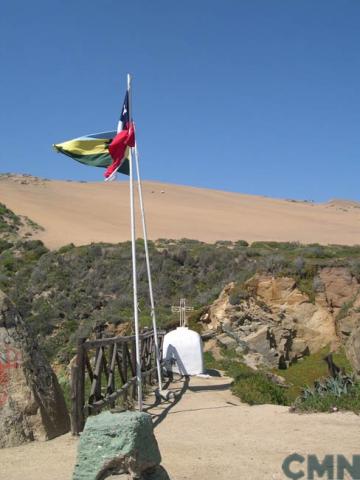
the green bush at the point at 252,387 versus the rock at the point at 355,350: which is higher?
the rock at the point at 355,350

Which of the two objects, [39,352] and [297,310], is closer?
[39,352]

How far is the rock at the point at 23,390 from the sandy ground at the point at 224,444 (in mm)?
217

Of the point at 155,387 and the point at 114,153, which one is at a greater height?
the point at 114,153

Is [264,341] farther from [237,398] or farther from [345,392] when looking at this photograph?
[345,392]

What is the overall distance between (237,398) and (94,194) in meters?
67.2

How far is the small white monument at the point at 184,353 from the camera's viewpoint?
13820mm

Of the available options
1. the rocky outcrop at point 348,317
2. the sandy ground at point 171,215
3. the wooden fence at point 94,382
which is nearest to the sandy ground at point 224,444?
the wooden fence at point 94,382

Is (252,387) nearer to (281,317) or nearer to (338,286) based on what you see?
(281,317)

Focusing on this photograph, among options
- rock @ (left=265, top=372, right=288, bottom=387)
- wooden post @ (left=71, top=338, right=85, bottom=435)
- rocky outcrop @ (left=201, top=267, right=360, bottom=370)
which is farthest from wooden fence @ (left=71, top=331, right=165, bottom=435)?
rocky outcrop @ (left=201, top=267, right=360, bottom=370)

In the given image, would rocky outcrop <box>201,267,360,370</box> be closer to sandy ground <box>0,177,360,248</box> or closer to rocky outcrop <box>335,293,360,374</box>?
rocky outcrop <box>335,293,360,374</box>

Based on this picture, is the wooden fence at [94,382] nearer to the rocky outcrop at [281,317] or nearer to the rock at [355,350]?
the rock at [355,350]

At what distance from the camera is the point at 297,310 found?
63.1ft

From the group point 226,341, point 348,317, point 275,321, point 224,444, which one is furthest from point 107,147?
point 348,317

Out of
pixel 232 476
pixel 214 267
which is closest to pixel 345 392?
pixel 232 476
